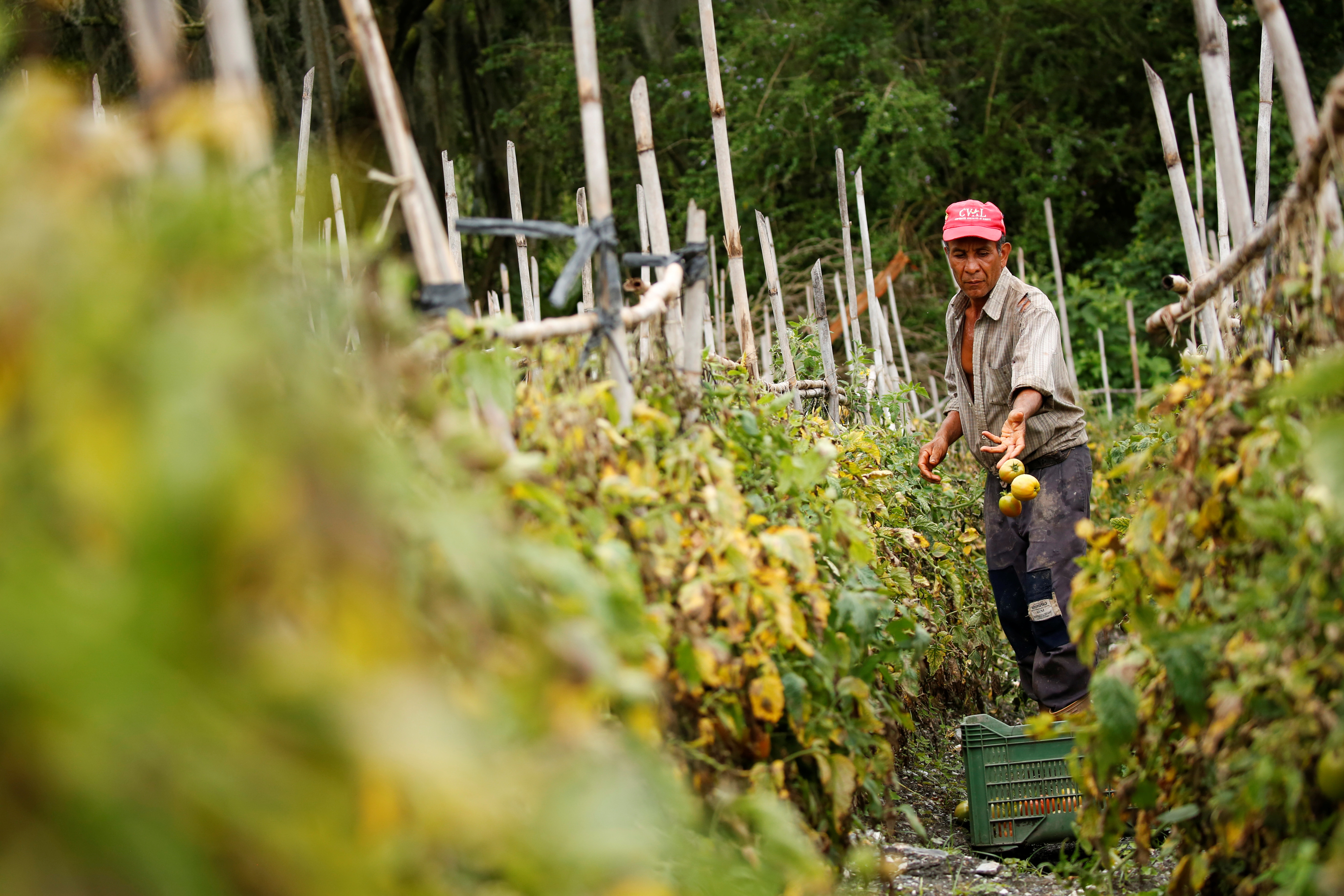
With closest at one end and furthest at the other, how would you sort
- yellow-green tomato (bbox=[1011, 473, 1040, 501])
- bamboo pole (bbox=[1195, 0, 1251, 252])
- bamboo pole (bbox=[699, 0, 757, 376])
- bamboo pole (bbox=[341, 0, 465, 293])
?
1. bamboo pole (bbox=[341, 0, 465, 293])
2. bamboo pole (bbox=[1195, 0, 1251, 252])
3. bamboo pole (bbox=[699, 0, 757, 376])
4. yellow-green tomato (bbox=[1011, 473, 1040, 501])

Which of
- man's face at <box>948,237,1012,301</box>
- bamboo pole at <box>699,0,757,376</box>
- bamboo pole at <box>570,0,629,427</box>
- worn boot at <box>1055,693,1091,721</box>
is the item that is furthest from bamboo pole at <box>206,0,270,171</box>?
worn boot at <box>1055,693,1091,721</box>

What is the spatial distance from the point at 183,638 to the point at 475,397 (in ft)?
3.37

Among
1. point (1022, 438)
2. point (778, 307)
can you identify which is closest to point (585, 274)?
point (778, 307)

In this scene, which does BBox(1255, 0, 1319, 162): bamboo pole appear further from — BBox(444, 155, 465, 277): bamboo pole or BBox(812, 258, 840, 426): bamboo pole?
BBox(444, 155, 465, 277): bamboo pole

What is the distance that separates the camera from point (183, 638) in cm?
64

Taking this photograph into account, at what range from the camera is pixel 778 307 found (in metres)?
4.66

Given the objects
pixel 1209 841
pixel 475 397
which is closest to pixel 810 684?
pixel 1209 841

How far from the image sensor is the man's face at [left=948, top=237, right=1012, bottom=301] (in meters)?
3.88

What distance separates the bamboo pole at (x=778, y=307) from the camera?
4102 mm

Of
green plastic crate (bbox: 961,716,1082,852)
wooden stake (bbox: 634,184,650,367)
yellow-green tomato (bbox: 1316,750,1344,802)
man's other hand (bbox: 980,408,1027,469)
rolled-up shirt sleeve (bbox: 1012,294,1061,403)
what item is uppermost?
wooden stake (bbox: 634,184,650,367)

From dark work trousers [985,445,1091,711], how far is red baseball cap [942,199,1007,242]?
0.77 m

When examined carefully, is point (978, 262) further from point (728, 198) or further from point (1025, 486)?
point (728, 198)

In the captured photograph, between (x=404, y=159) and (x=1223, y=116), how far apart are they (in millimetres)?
1476

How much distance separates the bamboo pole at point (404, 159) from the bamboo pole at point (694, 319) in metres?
0.66
